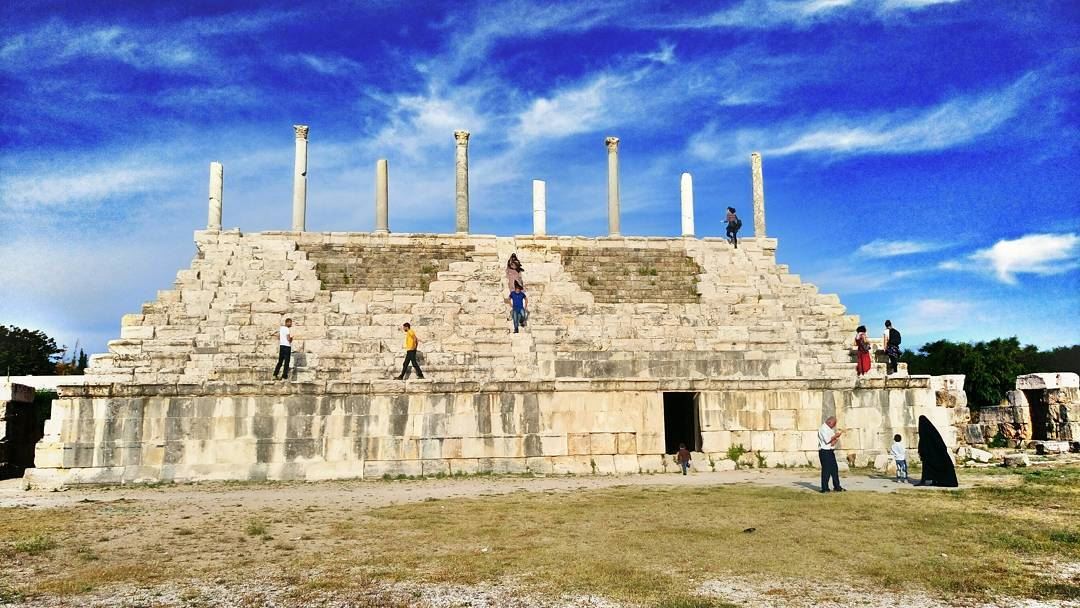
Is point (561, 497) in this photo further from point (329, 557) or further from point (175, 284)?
point (175, 284)

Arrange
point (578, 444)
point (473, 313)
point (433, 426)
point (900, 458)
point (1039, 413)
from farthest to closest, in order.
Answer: point (1039, 413) < point (473, 313) < point (578, 444) < point (433, 426) < point (900, 458)

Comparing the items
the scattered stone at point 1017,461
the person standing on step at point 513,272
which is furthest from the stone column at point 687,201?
the scattered stone at point 1017,461

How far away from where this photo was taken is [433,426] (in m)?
17.4

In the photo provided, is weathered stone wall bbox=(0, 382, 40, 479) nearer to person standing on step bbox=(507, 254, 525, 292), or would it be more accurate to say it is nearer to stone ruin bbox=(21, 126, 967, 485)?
stone ruin bbox=(21, 126, 967, 485)

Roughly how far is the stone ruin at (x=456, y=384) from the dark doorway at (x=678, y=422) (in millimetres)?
68

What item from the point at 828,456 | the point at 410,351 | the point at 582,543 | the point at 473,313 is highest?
the point at 473,313

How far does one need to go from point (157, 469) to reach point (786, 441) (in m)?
14.0

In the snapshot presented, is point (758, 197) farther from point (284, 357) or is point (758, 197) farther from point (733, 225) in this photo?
point (284, 357)

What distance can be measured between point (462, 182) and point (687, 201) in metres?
9.04

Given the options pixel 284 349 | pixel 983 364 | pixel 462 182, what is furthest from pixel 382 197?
pixel 983 364

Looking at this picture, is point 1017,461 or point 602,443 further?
point 1017,461

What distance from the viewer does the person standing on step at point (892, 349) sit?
2027 cm

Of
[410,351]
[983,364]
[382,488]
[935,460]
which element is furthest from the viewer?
[983,364]

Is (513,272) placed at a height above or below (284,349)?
above
